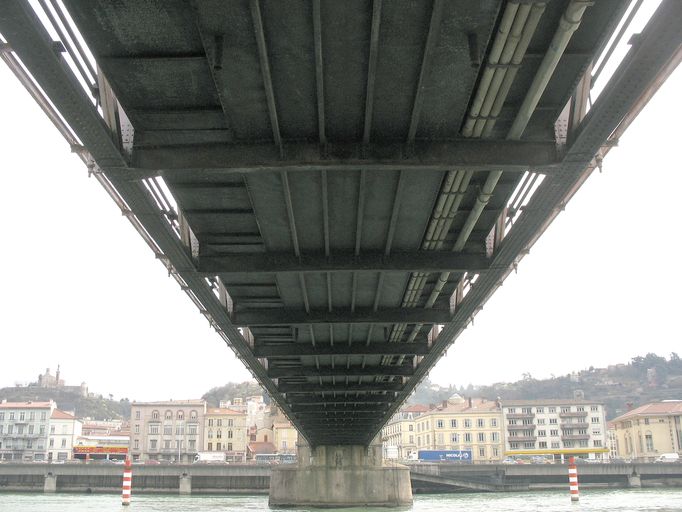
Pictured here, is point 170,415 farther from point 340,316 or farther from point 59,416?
point 340,316

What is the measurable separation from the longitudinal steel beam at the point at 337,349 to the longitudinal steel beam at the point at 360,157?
14906mm

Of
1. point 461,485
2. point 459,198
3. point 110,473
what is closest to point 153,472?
point 110,473

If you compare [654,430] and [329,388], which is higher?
[654,430]

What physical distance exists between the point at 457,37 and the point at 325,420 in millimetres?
38140

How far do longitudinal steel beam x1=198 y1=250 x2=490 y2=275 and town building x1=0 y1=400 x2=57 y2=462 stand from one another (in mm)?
135206

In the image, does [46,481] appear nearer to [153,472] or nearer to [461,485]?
[153,472]

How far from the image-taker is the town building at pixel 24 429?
5379 inches

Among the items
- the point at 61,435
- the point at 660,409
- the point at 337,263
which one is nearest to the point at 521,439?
the point at 660,409

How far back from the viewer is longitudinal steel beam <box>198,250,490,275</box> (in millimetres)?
15461

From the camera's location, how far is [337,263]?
51.2 ft

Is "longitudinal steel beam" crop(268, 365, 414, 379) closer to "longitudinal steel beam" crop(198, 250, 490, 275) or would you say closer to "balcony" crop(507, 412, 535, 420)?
"longitudinal steel beam" crop(198, 250, 490, 275)

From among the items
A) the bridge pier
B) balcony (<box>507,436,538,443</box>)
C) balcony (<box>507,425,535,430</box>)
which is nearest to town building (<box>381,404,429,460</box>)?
balcony (<box>507,436,538,443</box>)

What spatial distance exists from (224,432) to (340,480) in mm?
91505

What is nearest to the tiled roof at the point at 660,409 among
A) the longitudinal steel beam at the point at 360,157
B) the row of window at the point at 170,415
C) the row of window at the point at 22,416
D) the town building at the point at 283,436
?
the town building at the point at 283,436
